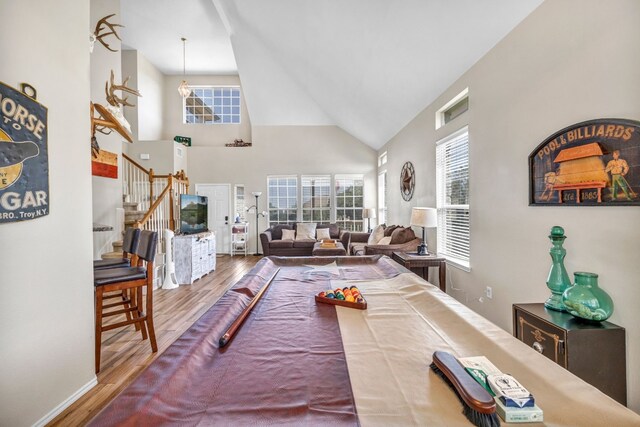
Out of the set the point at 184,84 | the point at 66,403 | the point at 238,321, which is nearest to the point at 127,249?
the point at 66,403

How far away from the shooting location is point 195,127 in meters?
7.89

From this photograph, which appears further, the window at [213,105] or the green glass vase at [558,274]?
the window at [213,105]

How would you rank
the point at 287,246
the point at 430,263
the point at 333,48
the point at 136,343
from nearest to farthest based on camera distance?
the point at 136,343 < the point at 430,263 < the point at 333,48 < the point at 287,246

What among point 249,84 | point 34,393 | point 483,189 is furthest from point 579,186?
point 249,84

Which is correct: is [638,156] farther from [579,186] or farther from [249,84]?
[249,84]

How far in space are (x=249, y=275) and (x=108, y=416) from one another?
1.21 metres

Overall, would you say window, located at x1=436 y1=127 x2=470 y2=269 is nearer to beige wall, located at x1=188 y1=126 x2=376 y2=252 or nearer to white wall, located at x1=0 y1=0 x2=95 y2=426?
Answer: white wall, located at x1=0 y1=0 x2=95 y2=426

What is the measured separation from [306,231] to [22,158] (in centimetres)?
558

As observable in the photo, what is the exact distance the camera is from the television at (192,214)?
15.6 ft

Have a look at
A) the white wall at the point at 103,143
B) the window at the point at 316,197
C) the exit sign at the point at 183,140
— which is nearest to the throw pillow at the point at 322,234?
the window at the point at 316,197

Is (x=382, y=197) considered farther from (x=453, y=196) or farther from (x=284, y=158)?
(x=453, y=196)

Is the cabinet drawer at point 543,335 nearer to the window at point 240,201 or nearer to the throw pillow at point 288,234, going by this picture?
the throw pillow at point 288,234

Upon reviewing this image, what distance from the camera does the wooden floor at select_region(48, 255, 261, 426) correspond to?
1.74 m

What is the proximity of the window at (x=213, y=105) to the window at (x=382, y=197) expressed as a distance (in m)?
4.36
